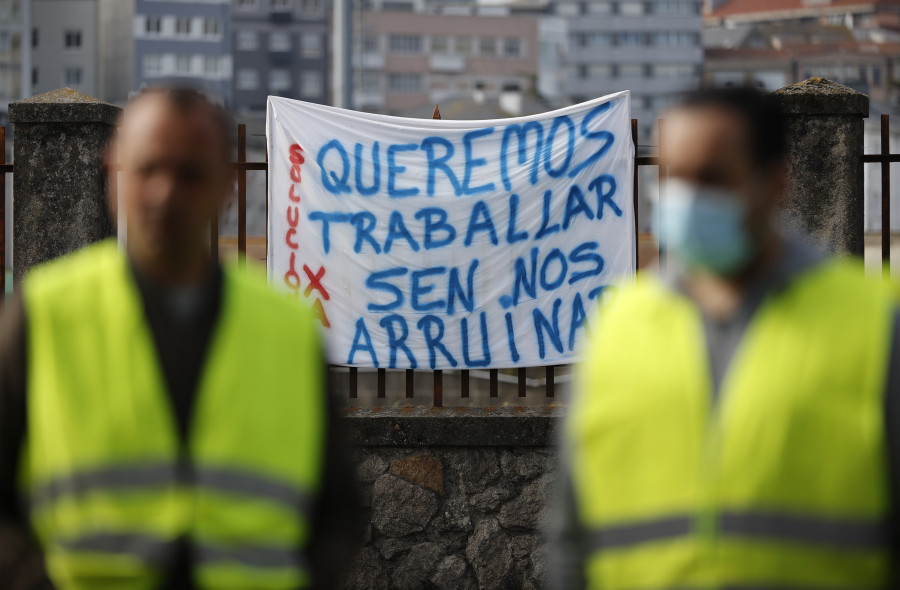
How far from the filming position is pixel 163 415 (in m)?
2.15

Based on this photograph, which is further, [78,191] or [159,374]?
[78,191]

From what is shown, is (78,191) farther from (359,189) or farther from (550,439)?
(550,439)

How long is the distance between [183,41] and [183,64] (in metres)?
1.62

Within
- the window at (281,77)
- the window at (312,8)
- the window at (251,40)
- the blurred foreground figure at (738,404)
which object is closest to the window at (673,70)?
the window at (312,8)

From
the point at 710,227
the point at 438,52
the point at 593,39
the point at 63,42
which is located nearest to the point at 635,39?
the point at 593,39

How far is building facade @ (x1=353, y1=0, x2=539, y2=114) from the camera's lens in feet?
347

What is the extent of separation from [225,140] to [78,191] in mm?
3503

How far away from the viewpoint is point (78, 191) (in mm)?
5625

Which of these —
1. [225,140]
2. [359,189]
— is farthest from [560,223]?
[225,140]

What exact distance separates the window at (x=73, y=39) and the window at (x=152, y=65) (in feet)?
16.1

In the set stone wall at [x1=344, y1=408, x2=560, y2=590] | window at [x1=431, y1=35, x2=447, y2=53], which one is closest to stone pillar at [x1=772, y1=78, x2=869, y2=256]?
stone wall at [x1=344, y1=408, x2=560, y2=590]

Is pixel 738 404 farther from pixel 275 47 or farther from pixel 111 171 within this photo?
pixel 275 47

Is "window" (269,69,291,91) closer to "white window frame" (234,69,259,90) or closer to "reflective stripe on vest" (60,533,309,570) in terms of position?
"white window frame" (234,69,259,90)

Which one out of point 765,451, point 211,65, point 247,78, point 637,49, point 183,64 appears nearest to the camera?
point 765,451
